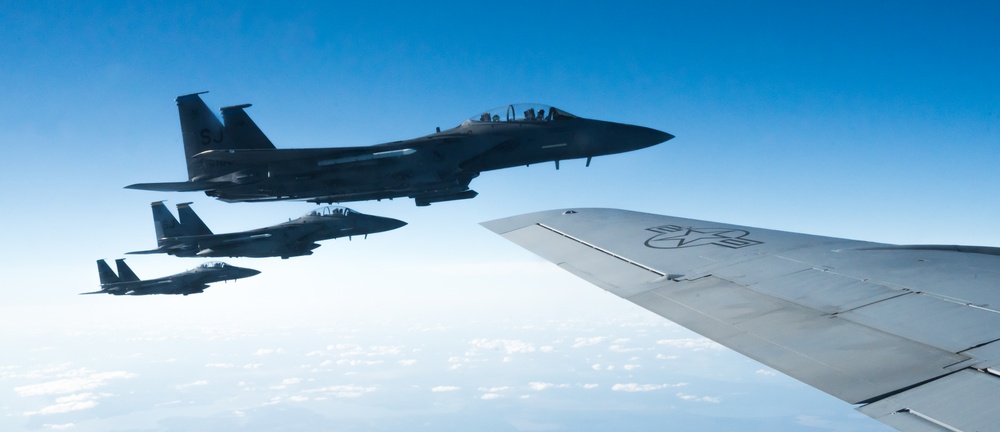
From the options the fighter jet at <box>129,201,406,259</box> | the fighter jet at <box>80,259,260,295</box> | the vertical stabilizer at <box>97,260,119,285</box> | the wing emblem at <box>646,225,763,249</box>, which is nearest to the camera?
the wing emblem at <box>646,225,763,249</box>

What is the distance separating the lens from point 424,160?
2062cm

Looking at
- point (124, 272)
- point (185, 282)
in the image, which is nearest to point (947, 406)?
point (185, 282)

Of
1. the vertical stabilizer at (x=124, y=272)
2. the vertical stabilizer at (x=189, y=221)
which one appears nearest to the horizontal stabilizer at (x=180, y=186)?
the vertical stabilizer at (x=189, y=221)

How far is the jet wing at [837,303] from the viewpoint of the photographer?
11.5ft

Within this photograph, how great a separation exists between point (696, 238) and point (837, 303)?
3343 millimetres

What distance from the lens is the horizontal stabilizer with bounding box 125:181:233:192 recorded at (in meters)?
17.9

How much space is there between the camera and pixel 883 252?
6.76 metres

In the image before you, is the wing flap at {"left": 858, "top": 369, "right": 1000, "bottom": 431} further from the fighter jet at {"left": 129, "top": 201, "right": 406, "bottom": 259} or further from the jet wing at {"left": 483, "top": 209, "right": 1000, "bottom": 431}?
the fighter jet at {"left": 129, "top": 201, "right": 406, "bottom": 259}

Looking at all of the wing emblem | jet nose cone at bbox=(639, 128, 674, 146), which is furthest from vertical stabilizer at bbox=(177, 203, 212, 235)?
the wing emblem

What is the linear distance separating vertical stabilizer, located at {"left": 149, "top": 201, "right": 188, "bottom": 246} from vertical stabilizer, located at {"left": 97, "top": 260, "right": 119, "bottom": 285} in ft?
34.2

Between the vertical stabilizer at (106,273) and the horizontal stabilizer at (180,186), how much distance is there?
106 feet

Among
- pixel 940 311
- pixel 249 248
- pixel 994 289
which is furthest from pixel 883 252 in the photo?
pixel 249 248

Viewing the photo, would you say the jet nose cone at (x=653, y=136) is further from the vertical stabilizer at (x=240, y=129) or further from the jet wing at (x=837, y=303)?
the vertical stabilizer at (x=240, y=129)

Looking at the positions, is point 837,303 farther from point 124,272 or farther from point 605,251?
point 124,272
